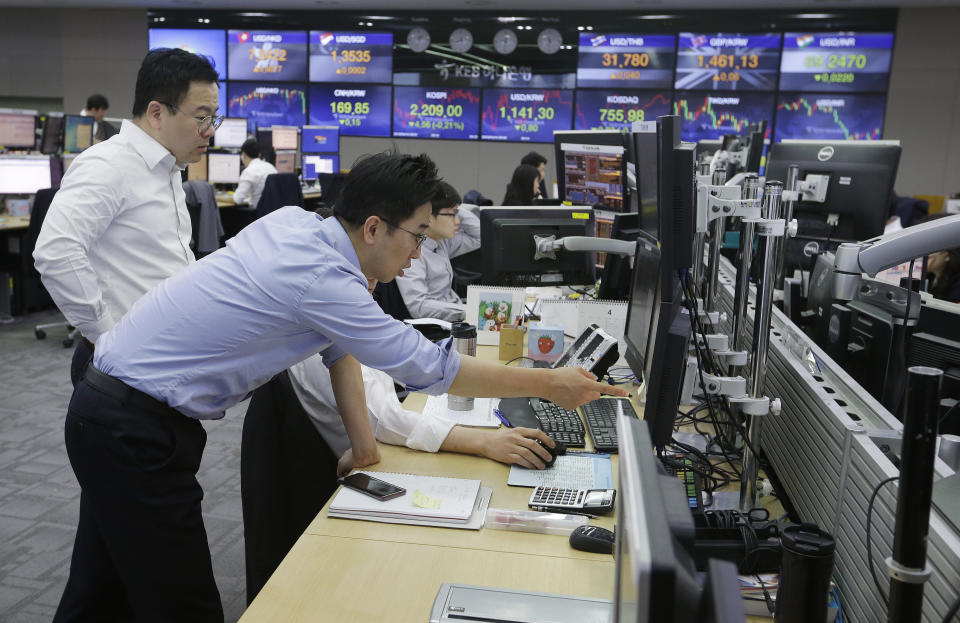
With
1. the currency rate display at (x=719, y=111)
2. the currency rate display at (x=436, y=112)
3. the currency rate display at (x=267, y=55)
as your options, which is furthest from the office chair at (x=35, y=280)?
the currency rate display at (x=719, y=111)

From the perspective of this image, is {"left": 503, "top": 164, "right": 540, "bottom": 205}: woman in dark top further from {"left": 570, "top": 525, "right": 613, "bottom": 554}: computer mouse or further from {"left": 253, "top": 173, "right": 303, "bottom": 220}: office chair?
{"left": 570, "top": 525, "right": 613, "bottom": 554}: computer mouse

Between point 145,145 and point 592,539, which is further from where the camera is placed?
point 145,145

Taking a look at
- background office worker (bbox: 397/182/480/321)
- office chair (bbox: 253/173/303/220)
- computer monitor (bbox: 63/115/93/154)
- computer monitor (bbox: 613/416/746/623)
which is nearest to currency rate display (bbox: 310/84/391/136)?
office chair (bbox: 253/173/303/220)

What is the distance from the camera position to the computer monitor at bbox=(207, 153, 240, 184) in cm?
815

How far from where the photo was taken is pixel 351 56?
973 cm

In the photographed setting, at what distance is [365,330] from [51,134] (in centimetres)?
632

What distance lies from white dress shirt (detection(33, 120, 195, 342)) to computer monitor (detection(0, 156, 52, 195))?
4.12m

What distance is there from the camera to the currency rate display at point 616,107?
9133 millimetres

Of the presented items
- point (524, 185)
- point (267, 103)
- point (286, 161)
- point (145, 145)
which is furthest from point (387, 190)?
point (267, 103)

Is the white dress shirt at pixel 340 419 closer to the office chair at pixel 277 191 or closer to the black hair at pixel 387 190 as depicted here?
the black hair at pixel 387 190

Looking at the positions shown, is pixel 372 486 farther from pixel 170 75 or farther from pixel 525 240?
pixel 525 240

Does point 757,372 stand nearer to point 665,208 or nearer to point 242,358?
point 665,208

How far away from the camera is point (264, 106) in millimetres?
9992

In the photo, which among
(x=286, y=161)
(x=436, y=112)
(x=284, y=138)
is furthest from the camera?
(x=436, y=112)
